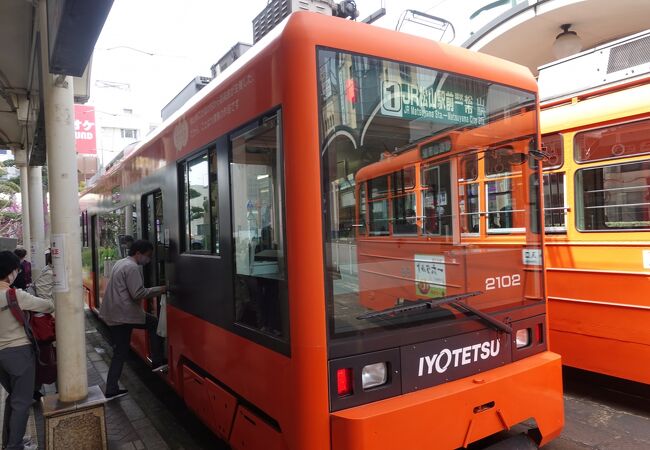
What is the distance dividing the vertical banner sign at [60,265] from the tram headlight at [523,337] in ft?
10.5

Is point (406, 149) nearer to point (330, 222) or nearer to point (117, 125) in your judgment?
point (330, 222)

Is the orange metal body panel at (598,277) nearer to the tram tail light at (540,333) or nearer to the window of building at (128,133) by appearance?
the tram tail light at (540,333)

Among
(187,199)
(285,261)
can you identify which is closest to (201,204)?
(187,199)

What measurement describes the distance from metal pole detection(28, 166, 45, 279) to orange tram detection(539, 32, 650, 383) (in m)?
9.79

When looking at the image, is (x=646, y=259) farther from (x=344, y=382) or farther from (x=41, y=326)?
(x=41, y=326)

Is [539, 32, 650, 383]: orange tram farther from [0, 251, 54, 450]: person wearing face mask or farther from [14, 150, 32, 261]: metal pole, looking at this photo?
Result: [14, 150, 32, 261]: metal pole

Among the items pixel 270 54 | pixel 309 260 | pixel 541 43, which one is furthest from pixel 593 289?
pixel 541 43

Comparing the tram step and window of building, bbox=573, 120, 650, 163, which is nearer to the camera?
the tram step

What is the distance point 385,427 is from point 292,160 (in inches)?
53.3

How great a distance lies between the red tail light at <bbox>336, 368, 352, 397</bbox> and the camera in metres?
2.34

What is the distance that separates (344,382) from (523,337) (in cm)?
148

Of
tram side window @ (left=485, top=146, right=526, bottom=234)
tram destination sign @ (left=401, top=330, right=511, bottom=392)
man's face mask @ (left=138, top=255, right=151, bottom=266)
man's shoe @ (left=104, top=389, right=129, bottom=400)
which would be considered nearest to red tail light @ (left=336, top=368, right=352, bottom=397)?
tram destination sign @ (left=401, top=330, right=511, bottom=392)

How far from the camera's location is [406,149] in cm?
306

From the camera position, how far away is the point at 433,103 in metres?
2.83
